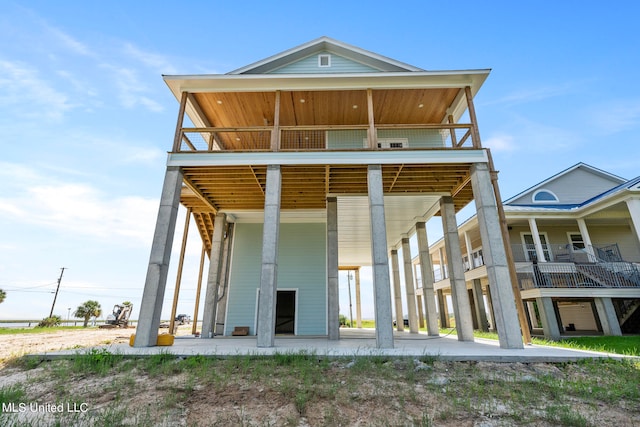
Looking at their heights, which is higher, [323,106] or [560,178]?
[560,178]

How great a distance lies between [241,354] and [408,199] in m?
8.62

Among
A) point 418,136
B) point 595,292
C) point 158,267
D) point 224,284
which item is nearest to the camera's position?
point 158,267

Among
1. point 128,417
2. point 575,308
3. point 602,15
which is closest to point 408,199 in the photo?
point 602,15

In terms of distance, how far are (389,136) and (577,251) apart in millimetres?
13000

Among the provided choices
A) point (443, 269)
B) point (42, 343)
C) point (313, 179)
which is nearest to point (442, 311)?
point (443, 269)

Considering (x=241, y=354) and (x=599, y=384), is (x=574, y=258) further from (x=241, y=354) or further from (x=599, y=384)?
(x=241, y=354)

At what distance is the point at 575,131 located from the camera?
13734mm

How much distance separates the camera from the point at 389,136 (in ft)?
38.1

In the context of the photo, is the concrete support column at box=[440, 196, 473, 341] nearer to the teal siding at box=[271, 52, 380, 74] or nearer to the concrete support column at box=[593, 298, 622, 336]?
the teal siding at box=[271, 52, 380, 74]

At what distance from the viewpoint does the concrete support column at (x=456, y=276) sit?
9672mm

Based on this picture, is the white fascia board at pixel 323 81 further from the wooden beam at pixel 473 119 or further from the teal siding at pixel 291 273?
the teal siding at pixel 291 273

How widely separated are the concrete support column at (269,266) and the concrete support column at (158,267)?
2.70 m

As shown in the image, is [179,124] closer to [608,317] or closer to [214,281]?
[214,281]

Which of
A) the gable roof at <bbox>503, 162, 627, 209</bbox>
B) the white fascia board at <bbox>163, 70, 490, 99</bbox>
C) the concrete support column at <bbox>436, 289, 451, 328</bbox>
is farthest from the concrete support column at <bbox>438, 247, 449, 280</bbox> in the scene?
A: the white fascia board at <bbox>163, 70, 490, 99</bbox>
